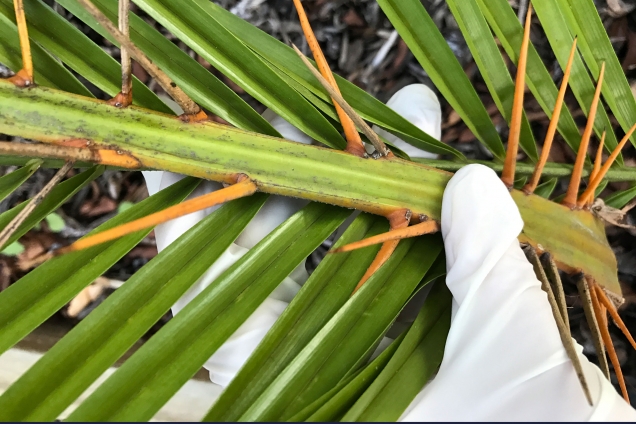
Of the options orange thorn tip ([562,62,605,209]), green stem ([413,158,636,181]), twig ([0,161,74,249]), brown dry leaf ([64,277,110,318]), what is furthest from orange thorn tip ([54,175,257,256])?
brown dry leaf ([64,277,110,318])

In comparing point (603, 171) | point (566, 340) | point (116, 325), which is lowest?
point (566, 340)

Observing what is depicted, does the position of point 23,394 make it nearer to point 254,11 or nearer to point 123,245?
point 123,245

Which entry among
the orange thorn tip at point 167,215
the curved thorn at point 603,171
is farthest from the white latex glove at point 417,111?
the orange thorn tip at point 167,215

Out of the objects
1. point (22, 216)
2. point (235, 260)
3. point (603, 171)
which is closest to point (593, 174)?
point (603, 171)

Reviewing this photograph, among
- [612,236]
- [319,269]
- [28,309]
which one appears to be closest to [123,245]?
[28,309]

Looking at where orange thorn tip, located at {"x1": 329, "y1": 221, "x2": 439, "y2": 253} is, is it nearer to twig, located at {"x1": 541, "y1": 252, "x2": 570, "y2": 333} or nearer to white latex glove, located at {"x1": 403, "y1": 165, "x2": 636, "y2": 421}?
white latex glove, located at {"x1": 403, "y1": 165, "x2": 636, "y2": 421}

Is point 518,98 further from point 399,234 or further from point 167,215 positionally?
point 167,215
